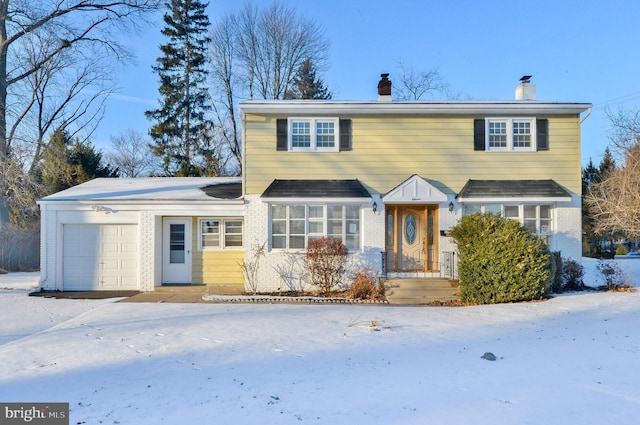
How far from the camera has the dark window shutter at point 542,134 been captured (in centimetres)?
1220

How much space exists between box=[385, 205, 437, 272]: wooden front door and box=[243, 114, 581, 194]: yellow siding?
90cm

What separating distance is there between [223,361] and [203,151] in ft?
76.4

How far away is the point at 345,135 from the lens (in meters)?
12.3

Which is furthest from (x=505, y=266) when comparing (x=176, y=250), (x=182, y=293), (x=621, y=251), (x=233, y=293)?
(x=621, y=251)

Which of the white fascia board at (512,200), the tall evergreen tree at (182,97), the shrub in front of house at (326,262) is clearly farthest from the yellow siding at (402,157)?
the tall evergreen tree at (182,97)

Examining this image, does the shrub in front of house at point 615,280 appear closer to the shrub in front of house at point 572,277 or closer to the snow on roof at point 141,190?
the shrub in front of house at point 572,277

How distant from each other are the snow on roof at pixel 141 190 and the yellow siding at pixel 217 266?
1.67m

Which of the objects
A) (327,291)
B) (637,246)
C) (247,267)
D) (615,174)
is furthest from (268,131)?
(637,246)

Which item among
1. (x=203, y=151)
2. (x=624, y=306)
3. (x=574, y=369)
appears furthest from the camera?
(x=203, y=151)

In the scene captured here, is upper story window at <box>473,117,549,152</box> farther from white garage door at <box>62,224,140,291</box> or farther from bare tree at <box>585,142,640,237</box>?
white garage door at <box>62,224,140,291</box>

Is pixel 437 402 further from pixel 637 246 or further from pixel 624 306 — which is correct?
pixel 637 246

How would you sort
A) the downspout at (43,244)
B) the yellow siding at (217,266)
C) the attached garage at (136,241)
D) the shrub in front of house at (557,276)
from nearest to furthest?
the shrub in front of house at (557,276) < the downspout at (43,244) < the attached garage at (136,241) < the yellow siding at (217,266)

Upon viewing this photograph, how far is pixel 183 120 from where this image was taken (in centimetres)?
2711

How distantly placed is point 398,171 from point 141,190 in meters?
8.42
